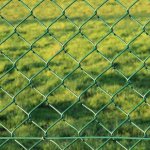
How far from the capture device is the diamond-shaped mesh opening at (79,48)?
20.9 feet

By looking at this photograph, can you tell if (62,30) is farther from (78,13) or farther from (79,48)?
(78,13)

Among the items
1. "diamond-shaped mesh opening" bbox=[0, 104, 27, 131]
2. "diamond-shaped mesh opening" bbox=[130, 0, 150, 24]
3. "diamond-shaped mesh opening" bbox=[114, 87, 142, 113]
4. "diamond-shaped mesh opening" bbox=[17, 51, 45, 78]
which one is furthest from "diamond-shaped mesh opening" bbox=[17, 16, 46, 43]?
"diamond-shaped mesh opening" bbox=[0, 104, 27, 131]

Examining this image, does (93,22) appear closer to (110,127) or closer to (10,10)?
(10,10)

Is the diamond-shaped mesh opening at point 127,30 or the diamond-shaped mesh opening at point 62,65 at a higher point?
the diamond-shaped mesh opening at point 62,65

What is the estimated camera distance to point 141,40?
6.81 m

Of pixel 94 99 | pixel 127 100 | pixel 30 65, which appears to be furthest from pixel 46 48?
pixel 127 100

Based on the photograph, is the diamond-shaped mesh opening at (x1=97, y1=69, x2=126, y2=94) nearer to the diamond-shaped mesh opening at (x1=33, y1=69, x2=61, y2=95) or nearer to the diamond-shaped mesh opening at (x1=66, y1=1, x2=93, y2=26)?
the diamond-shaped mesh opening at (x1=33, y1=69, x2=61, y2=95)

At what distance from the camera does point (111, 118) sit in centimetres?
422

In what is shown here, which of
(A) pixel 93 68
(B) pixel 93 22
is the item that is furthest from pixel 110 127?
(B) pixel 93 22

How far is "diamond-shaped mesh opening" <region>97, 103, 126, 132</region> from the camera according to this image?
13.5 feet

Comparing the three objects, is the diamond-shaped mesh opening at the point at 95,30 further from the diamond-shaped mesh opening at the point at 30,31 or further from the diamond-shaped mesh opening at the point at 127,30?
the diamond-shaped mesh opening at the point at 30,31

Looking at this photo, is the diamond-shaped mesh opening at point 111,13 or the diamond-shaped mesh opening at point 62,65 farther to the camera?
the diamond-shaped mesh opening at point 111,13

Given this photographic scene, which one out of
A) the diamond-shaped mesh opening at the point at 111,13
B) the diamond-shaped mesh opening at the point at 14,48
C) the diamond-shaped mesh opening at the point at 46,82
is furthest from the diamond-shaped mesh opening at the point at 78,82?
the diamond-shaped mesh opening at the point at 111,13

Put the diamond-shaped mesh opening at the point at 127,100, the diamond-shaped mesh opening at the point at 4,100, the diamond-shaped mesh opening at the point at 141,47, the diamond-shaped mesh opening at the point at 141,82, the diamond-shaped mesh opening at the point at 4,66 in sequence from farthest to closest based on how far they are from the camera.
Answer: the diamond-shaped mesh opening at the point at 141,47, the diamond-shaped mesh opening at the point at 4,66, the diamond-shaped mesh opening at the point at 141,82, the diamond-shaped mesh opening at the point at 4,100, the diamond-shaped mesh opening at the point at 127,100
